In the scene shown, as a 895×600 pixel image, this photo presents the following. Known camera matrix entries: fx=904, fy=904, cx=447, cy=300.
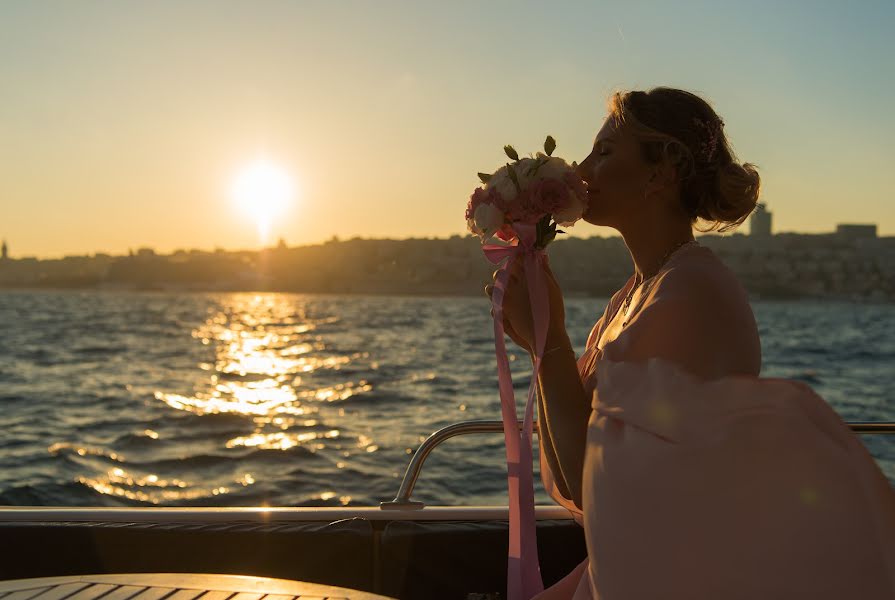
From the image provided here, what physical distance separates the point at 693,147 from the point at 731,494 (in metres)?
0.78

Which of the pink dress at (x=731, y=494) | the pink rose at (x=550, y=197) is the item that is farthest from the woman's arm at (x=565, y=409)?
the pink rose at (x=550, y=197)

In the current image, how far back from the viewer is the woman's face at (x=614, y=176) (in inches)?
76.8

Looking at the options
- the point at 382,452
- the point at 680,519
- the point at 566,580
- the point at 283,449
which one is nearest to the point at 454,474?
the point at 382,452

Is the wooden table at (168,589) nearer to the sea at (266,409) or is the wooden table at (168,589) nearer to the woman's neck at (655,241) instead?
the woman's neck at (655,241)

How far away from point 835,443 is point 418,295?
268 ft

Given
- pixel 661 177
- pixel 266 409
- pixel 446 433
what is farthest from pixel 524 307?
pixel 266 409

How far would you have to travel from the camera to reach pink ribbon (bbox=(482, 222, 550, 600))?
1.92 metres

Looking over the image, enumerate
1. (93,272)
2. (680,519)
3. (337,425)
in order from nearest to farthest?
(680,519) → (337,425) → (93,272)

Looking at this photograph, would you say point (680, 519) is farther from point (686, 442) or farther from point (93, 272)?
point (93, 272)

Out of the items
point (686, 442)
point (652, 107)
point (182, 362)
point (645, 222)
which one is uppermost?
point (652, 107)

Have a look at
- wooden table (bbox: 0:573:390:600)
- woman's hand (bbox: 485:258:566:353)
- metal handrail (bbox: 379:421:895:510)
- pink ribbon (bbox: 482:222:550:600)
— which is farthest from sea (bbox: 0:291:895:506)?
woman's hand (bbox: 485:258:566:353)

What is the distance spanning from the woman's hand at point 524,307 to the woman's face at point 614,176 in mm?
183

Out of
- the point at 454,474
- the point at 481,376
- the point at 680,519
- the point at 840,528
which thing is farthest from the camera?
the point at 481,376

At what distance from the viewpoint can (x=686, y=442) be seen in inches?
60.6
